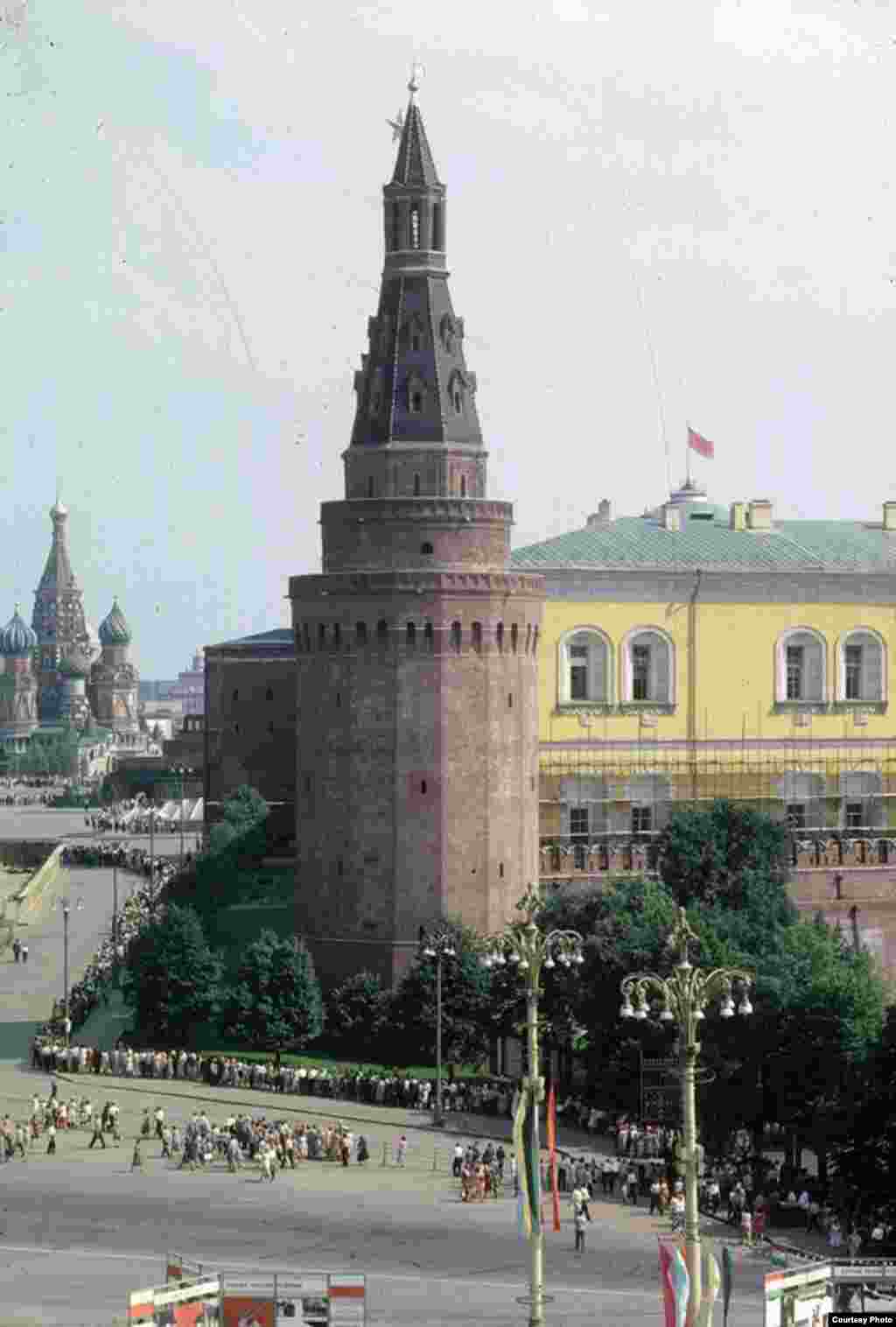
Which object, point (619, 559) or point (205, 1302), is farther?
point (619, 559)

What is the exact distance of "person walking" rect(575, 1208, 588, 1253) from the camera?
218 feet

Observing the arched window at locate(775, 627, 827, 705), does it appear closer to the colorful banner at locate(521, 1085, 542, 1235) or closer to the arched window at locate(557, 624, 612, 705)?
the arched window at locate(557, 624, 612, 705)

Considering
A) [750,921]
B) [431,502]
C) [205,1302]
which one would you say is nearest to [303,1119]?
[750,921]

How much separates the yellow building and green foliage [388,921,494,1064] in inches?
648

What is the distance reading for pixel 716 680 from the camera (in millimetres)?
112750

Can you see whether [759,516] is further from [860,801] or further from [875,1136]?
[875,1136]

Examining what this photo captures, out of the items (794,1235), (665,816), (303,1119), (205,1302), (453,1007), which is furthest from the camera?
(665,816)

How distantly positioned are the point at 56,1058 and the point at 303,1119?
10.9 m

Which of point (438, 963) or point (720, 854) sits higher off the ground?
point (720, 854)

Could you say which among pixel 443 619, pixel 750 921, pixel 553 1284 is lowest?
pixel 553 1284

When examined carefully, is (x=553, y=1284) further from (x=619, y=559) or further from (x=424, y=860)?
(x=619, y=559)

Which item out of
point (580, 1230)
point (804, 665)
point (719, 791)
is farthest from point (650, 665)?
point (580, 1230)

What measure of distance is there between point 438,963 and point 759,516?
31.5 m

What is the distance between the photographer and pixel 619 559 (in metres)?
112
